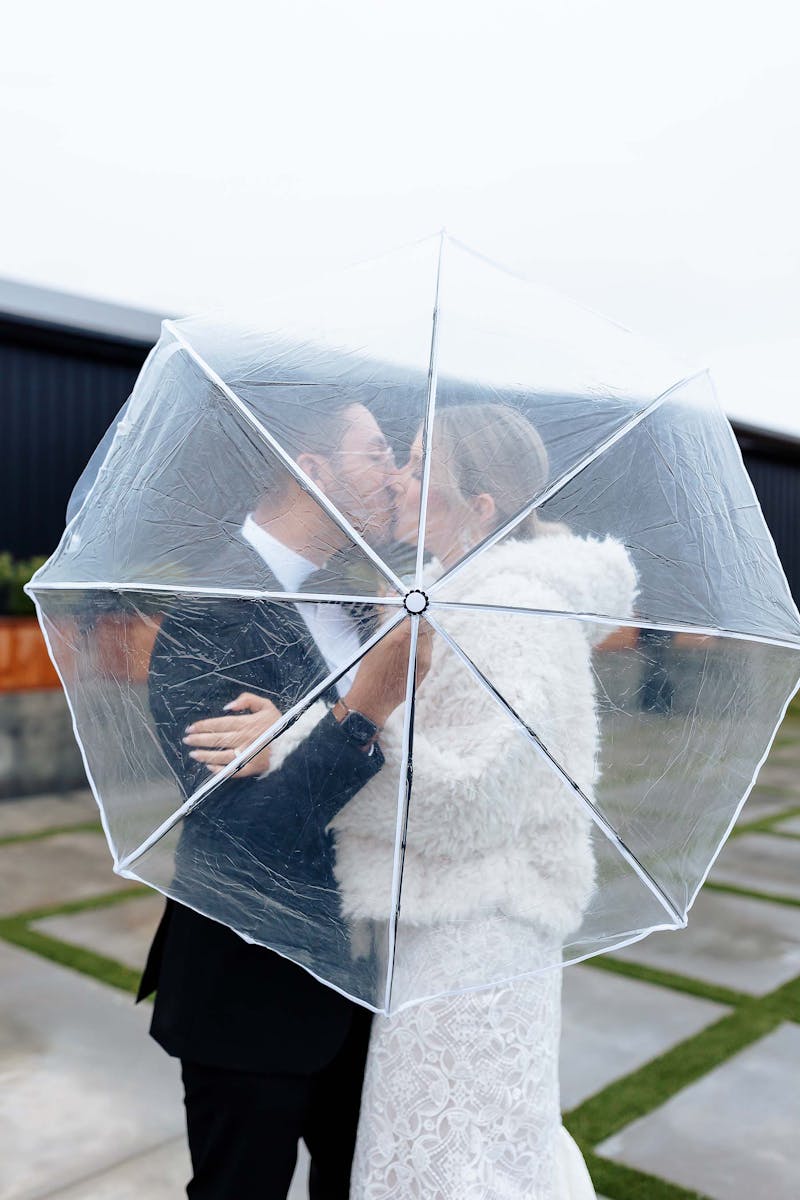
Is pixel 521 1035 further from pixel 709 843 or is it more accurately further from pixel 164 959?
pixel 164 959

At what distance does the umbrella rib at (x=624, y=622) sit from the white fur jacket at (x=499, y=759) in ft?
→ 0.03

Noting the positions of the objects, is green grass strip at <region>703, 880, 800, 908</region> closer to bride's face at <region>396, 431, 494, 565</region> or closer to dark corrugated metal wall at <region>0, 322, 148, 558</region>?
bride's face at <region>396, 431, 494, 565</region>

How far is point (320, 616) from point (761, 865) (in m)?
5.13

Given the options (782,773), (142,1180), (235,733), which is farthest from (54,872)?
(782,773)

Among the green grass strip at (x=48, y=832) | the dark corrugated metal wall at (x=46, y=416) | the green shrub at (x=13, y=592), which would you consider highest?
the dark corrugated metal wall at (x=46, y=416)

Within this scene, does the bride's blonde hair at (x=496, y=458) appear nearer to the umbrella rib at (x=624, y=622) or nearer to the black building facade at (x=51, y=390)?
the umbrella rib at (x=624, y=622)

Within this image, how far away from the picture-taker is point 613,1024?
3559 mm

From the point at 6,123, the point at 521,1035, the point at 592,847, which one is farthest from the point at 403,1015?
the point at 6,123

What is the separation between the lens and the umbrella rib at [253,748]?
1269 millimetres

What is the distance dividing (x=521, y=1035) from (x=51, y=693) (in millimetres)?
5902

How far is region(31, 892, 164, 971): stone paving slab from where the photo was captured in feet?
13.5

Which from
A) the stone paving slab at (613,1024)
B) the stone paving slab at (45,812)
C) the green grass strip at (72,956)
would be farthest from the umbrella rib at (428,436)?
the stone paving slab at (45,812)

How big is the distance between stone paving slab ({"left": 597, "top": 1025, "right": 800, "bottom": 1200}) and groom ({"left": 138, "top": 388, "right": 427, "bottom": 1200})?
49.4 inches

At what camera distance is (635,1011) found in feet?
12.1
